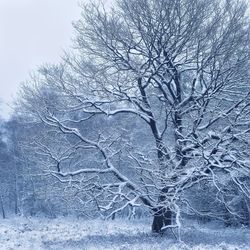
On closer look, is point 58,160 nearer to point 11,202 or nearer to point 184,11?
point 184,11

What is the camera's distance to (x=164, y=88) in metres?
16.5

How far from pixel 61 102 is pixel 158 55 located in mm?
3997

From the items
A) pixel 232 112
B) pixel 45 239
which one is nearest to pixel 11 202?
pixel 45 239

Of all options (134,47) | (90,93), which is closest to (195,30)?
(134,47)

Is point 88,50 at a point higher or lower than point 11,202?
higher

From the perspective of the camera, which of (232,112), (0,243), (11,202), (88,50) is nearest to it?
(0,243)

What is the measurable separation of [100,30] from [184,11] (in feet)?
9.51

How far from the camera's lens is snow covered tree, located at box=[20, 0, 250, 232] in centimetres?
1327

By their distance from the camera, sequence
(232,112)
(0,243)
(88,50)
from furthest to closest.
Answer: (88,50), (232,112), (0,243)

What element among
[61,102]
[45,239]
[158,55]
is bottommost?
[45,239]

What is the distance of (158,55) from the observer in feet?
46.9

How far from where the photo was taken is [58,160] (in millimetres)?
15398

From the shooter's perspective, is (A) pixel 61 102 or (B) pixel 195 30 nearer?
(B) pixel 195 30

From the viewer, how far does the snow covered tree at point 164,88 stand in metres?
13.3
